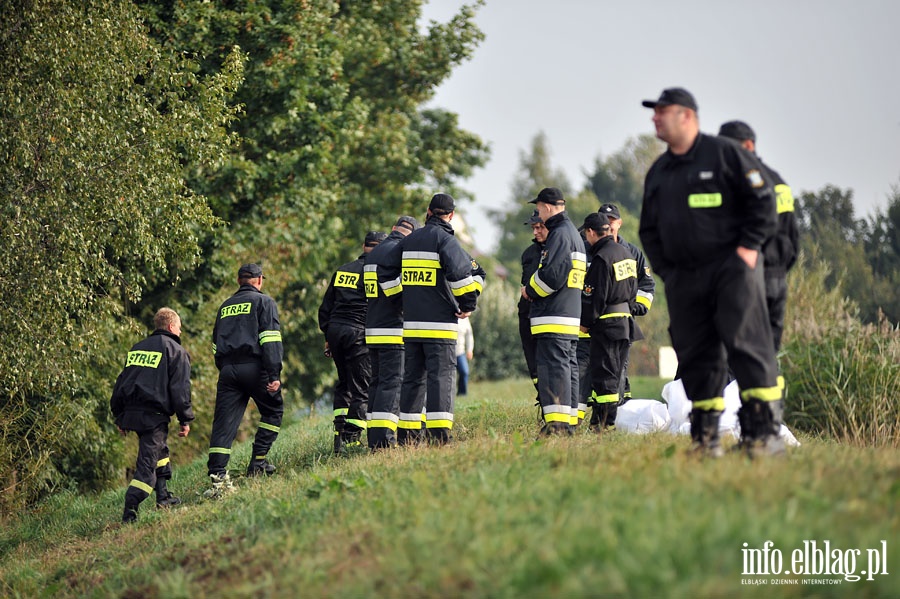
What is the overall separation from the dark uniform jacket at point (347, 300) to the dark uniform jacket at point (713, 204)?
5955 millimetres

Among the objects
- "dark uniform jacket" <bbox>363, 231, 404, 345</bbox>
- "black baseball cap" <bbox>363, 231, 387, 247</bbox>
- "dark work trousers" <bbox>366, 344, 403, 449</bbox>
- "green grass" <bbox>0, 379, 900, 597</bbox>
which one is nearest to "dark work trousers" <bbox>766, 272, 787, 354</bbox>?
"green grass" <bbox>0, 379, 900, 597</bbox>

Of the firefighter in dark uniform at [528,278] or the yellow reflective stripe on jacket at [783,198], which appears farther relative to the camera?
the firefighter in dark uniform at [528,278]

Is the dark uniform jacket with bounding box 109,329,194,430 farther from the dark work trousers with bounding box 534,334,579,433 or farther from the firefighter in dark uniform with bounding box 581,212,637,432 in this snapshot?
the firefighter in dark uniform with bounding box 581,212,637,432

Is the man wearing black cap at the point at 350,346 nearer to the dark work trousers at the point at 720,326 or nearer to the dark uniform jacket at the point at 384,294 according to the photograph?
the dark uniform jacket at the point at 384,294

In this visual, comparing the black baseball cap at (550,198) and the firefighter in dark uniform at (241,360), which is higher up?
the black baseball cap at (550,198)

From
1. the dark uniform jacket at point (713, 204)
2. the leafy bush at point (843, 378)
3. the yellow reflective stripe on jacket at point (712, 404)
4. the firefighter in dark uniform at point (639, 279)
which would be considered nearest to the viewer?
the dark uniform jacket at point (713, 204)

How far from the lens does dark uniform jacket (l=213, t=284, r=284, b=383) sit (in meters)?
11.6

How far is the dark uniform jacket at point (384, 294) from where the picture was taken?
1127cm

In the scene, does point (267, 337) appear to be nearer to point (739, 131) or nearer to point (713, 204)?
point (739, 131)

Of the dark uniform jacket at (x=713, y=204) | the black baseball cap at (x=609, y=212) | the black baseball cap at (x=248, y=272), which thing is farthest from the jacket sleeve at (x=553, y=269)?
the black baseball cap at (x=248, y=272)

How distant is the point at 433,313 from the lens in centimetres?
1061

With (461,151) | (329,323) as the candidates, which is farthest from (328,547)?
(461,151)

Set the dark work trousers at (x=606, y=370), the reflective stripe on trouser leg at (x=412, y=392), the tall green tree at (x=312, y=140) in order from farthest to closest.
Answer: the tall green tree at (x=312, y=140) → the dark work trousers at (x=606, y=370) → the reflective stripe on trouser leg at (x=412, y=392)

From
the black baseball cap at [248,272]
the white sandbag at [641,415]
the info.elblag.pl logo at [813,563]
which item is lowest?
the white sandbag at [641,415]
